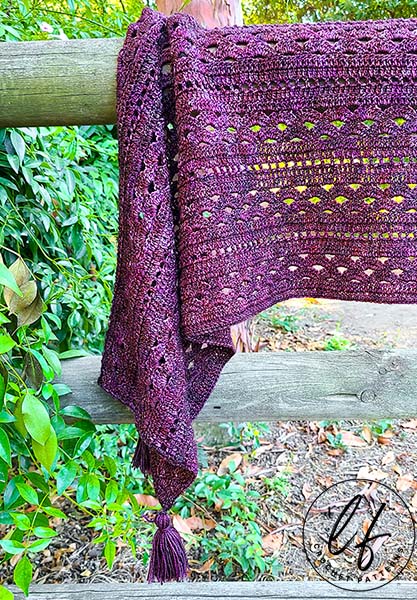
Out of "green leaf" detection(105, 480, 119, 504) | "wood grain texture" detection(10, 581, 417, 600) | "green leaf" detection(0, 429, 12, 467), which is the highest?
"green leaf" detection(0, 429, 12, 467)

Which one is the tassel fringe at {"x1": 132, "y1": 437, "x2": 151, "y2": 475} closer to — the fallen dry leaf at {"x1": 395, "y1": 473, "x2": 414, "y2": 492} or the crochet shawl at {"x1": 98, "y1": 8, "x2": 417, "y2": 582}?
the crochet shawl at {"x1": 98, "y1": 8, "x2": 417, "y2": 582}

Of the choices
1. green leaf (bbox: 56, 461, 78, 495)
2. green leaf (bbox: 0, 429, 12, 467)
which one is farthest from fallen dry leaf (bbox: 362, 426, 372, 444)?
green leaf (bbox: 0, 429, 12, 467)

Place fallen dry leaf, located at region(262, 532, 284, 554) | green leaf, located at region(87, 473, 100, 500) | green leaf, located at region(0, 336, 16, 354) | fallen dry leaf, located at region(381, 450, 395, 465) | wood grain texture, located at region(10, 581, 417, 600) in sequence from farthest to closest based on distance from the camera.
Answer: fallen dry leaf, located at region(381, 450, 395, 465)
fallen dry leaf, located at region(262, 532, 284, 554)
wood grain texture, located at region(10, 581, 417, 600)
green leaf, located at region(87, 473, 100, 500)
green leaf, located at region(0, 336, 16, 354)

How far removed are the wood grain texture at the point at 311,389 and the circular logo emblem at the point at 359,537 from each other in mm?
399

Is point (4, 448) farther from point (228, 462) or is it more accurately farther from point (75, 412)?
point (228, 462)

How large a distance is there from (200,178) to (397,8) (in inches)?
93.9

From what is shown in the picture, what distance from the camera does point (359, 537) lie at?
57.0 inches

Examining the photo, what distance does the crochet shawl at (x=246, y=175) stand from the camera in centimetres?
71

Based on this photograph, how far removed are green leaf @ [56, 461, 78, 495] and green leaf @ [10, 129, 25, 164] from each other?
49 cm

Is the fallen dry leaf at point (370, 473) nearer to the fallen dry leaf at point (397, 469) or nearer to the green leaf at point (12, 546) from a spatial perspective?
the fallen dry leaf at point (397, 469)

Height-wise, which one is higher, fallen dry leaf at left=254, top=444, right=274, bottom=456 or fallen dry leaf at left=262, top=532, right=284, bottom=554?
fallen dry leaf at left=254, top=444, right=274, bottom=456

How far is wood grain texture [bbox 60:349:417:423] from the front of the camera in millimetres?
977

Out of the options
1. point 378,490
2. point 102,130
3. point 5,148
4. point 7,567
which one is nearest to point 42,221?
point 5,148

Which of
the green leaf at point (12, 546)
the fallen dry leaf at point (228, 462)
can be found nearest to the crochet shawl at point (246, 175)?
the green leaf at point (12, 546)
